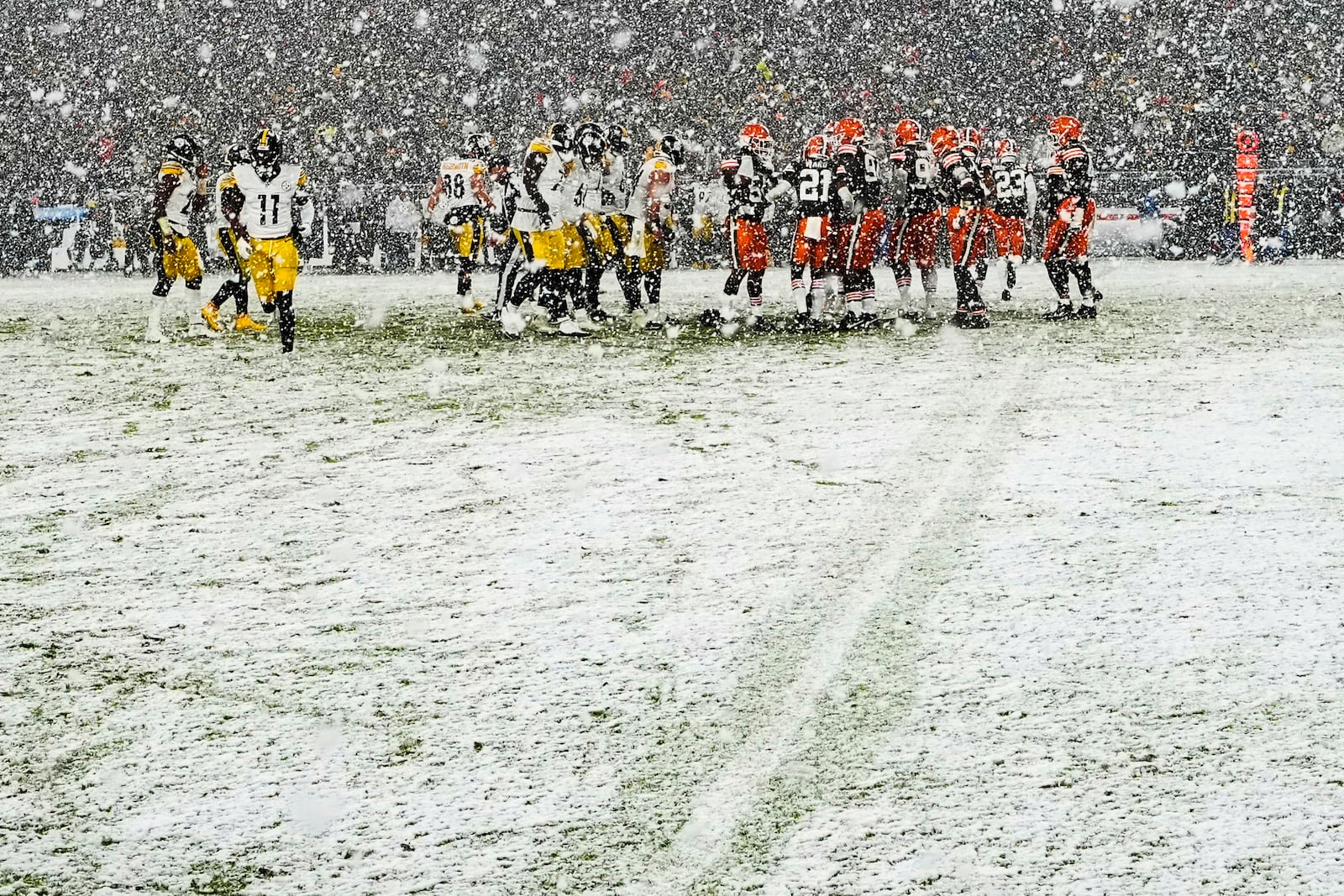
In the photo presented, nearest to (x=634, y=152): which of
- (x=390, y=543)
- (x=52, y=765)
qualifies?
(x=390, y=543)

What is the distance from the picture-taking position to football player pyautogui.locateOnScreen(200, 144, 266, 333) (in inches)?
502

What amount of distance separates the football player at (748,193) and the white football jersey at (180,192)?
507 cm

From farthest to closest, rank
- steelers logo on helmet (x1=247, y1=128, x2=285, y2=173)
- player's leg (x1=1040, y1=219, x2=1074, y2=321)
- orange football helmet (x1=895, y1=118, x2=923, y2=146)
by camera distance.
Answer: player's leg (x1=1040, y1=219, x2=1074, y2=321)
orange football helmet (x1=895, y1=118, x2=923, y2=146)
steelers logo on helmet (x1=247, y1=128, x2=285, y2=173)

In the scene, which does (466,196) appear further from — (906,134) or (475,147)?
(906,134)

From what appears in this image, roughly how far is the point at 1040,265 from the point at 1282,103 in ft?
36.8

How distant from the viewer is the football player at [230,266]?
1275 cm

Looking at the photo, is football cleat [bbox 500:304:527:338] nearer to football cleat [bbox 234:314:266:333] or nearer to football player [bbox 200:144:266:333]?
football player [bbox 200:144:266:333]

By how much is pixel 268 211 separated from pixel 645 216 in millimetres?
3779

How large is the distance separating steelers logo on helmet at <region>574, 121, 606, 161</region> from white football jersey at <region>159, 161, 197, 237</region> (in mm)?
3829

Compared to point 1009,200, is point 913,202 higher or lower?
lower

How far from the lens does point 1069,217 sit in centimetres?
1548

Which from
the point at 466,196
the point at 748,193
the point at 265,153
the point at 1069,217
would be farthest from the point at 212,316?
the point at 1069,217

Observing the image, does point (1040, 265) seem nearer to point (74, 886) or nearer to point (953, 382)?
point (953, 382)

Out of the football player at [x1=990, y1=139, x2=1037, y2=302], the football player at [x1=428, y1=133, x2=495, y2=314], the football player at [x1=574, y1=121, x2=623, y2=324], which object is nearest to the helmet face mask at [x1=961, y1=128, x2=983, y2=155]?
the football player at [x1=990, y1=139, x2=1037, y2=302]
